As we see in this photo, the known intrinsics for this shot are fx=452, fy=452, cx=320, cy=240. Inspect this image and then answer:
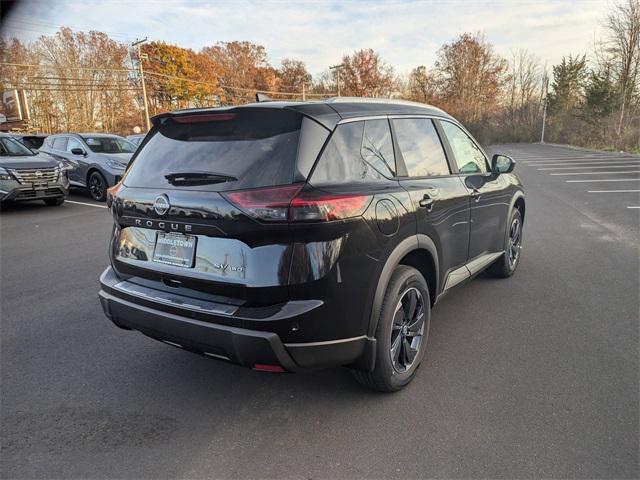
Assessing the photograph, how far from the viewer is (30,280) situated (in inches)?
211

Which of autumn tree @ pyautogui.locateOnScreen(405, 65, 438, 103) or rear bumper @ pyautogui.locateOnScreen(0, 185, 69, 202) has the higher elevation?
autumn tree @ pyautogui.locateOnScreen(405, 65, 438, 103)

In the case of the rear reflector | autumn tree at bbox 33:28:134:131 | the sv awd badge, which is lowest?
the rear reflector

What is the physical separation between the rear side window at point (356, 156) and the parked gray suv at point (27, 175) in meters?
9.62

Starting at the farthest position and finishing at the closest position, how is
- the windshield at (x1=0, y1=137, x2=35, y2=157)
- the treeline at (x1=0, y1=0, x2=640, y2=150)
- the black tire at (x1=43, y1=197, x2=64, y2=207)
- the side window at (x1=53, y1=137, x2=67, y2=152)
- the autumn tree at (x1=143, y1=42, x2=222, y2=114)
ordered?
the autumn tree at (x1=143, y1=42, x2=222, y2=114), the treeline at (x1=0, y1=0, x2=640, y2=150), the side window at (x1=53, y1=137, x2=67, y2=152), the black tire at (x1=43, y1=197, x2=64, y2=207), the windshield at (x1=0, y1=137, x2=35, y2=157)

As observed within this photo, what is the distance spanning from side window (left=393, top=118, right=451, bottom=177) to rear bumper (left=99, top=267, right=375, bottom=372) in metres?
1.32

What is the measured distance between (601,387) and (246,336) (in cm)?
235

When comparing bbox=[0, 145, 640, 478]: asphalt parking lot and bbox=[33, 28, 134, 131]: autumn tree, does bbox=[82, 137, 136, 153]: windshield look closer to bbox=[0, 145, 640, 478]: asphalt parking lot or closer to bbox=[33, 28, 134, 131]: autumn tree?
bbox=[0, 145, 640, 478]: asphalt parking lot

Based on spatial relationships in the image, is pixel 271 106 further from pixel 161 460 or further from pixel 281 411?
pixel 161 460

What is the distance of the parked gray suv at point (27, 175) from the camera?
9633 mm

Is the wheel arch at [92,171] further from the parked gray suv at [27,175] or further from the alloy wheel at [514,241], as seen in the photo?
the alloy wheel at [514,241]

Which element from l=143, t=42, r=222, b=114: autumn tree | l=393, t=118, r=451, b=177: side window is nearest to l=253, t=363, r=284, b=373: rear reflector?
l=393, t=118, r=451, b=177: side window

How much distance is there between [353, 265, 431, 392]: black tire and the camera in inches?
106

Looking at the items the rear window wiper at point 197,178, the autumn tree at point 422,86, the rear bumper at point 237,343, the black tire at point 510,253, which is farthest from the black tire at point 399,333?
the autumn tree at point 422,86

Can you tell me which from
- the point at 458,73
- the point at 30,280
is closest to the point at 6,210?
the point at 30,280
